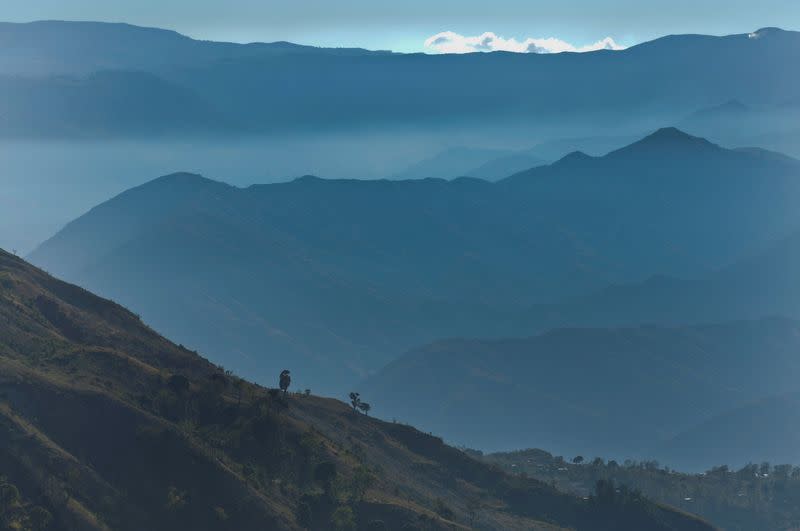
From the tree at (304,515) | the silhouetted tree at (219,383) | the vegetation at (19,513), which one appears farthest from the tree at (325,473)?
the vegetation at (19,513)

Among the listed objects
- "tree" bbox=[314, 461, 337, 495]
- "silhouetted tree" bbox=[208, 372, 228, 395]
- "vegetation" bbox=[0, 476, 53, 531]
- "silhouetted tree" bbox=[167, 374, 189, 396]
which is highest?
"silhouetted tree" bbox=[208, 372, 228, 395]

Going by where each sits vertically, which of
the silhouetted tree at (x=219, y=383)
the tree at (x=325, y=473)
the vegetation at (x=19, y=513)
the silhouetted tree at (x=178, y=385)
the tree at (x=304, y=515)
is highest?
the silhouetted tree at (x=219, y=383)

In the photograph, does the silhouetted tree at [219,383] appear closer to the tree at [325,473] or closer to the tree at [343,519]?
the tree at [325,473]

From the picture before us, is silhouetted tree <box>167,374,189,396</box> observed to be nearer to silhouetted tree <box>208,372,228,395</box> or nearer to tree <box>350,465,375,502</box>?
silhouetted tree <box>208,372,228,395</box>

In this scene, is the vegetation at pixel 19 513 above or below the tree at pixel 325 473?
below

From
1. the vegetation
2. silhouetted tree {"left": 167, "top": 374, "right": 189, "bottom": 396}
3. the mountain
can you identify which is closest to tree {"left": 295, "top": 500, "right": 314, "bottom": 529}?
the mountain

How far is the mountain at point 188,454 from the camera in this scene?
109 m

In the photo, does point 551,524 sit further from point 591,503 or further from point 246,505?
point 246,505

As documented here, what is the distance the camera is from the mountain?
10862 cm

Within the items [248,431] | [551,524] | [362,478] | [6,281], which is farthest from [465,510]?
[6,281]

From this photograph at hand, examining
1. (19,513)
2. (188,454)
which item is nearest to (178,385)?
(188,454)

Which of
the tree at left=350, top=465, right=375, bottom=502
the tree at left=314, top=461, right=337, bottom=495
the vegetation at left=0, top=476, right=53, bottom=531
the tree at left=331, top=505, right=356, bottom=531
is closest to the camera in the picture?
the vegetation at left=0, top=476, right=53, bottom=531

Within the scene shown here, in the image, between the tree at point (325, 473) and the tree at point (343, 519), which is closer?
the tree at point (343, 519)

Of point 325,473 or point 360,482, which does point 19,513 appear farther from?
point 360,482
